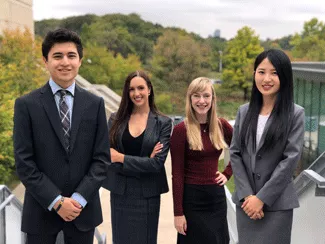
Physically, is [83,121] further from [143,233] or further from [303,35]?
[303,35]

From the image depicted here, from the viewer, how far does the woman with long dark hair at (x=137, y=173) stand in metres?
3.63

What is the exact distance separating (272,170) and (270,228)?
1.16 ft

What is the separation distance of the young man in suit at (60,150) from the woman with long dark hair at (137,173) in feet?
2.70

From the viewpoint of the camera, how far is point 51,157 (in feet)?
8.85

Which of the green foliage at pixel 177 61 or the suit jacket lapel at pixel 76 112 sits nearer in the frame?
the suit jacket lapel at pixel 76 112

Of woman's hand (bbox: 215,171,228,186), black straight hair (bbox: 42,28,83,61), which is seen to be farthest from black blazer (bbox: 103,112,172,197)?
black straight hair (bbox: 42,28,83,61)

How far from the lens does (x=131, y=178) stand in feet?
12.0

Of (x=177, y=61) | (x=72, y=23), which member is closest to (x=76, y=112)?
(x=177, y=61)

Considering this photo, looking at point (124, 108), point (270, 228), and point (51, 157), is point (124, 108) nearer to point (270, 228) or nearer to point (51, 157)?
point (51, 157)

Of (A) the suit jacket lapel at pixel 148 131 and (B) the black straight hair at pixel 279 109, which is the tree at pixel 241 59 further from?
(B) the black straight hair at pixel 279 109

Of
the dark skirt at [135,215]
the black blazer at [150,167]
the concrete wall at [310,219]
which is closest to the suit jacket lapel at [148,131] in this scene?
the black blazer at [150,167]

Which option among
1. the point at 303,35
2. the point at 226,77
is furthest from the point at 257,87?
the point at 303,35

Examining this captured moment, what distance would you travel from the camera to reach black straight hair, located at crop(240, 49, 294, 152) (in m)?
2.78

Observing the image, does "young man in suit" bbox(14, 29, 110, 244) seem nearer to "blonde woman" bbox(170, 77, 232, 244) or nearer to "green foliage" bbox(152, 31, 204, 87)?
"blonde woman" bbox(170, 77, 232, 244)
